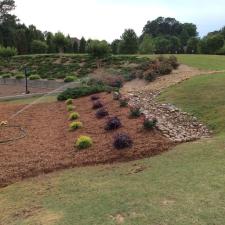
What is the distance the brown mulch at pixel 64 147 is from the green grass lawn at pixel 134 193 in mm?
477

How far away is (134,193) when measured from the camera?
280 inches

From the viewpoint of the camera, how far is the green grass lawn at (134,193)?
612 centimetres

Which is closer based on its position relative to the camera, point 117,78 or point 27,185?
point 27,185

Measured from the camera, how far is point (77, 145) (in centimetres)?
1105

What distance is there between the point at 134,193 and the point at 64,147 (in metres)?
4.67

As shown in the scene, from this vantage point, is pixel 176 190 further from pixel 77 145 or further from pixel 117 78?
pixel 117 78

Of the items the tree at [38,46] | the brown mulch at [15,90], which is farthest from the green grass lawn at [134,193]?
the tree at [38,46]

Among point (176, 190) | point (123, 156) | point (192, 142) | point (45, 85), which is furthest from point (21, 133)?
point (45, 85)

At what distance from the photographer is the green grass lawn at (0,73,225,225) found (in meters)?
6.12

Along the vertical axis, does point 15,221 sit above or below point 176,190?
below

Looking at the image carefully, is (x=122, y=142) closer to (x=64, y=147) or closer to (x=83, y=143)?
(x=83, y=143)

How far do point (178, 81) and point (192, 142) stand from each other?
939 centimetres

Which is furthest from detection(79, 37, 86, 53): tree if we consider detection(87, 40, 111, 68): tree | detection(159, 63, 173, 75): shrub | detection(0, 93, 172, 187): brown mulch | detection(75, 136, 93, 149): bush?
detection(75, 136, 93, 149): bush

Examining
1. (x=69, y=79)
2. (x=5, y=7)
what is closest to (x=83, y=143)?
(x=69, y=79)
